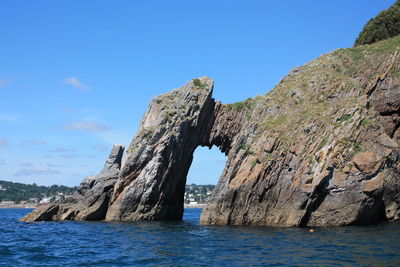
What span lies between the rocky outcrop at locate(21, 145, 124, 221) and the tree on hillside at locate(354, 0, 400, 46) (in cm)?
4459

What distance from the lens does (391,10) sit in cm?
6656

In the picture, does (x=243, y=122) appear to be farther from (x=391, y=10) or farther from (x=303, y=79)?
(x=391, y=10)

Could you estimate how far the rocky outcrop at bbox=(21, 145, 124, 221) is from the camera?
5362cm

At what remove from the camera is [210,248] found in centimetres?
2725

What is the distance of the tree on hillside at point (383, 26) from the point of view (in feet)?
211

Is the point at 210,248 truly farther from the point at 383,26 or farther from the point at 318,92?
the point at 383,26

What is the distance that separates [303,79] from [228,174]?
15.6m

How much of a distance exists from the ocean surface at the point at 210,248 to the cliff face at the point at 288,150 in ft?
16.6

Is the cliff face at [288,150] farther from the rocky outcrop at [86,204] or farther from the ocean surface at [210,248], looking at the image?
the ocean surface at [210,248]

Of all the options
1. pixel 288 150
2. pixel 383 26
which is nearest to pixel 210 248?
pixel 288 150

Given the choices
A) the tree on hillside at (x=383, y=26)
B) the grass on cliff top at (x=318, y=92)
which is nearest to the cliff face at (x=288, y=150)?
the grass on cliff top at (x=318, y=92)

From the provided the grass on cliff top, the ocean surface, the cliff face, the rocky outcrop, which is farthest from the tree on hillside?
the rocky outcrop

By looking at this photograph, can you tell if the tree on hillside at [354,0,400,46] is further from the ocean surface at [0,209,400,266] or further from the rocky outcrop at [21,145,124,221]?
the rocky outcrop at [21,145,124,221]

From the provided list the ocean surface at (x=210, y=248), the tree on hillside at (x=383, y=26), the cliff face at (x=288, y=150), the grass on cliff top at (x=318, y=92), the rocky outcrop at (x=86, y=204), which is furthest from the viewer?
the tree on hillside at (x=383, y=26)
